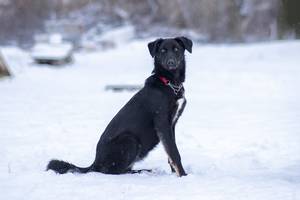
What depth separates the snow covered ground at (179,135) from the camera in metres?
4.92

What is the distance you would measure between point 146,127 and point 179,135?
287 centimetres

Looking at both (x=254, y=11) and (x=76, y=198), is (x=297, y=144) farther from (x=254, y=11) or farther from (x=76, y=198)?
(x=254, y=11)

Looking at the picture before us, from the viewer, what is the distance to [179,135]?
8617 mm

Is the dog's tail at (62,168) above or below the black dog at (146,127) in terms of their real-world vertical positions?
below

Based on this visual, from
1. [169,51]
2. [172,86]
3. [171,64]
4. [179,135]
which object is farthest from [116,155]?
[179,135]

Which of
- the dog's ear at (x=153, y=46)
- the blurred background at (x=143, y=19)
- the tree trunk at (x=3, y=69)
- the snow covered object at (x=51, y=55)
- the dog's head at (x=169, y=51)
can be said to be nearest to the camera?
the dog's head at (x=169, y=51)

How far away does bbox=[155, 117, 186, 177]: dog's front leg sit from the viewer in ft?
18.7

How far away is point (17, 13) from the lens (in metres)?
39.7

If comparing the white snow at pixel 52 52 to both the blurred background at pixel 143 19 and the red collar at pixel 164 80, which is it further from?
the red collar at pixel 164 80

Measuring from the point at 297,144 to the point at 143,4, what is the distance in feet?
139

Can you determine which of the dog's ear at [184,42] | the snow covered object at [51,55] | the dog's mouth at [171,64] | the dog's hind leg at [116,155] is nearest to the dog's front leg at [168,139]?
the dog's hind leg at [116,155]

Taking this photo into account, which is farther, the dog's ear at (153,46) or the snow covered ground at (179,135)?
the dog's ear at (153,46)

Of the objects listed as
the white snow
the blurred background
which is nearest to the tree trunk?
the white snow

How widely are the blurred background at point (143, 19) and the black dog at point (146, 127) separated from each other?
22181mm
